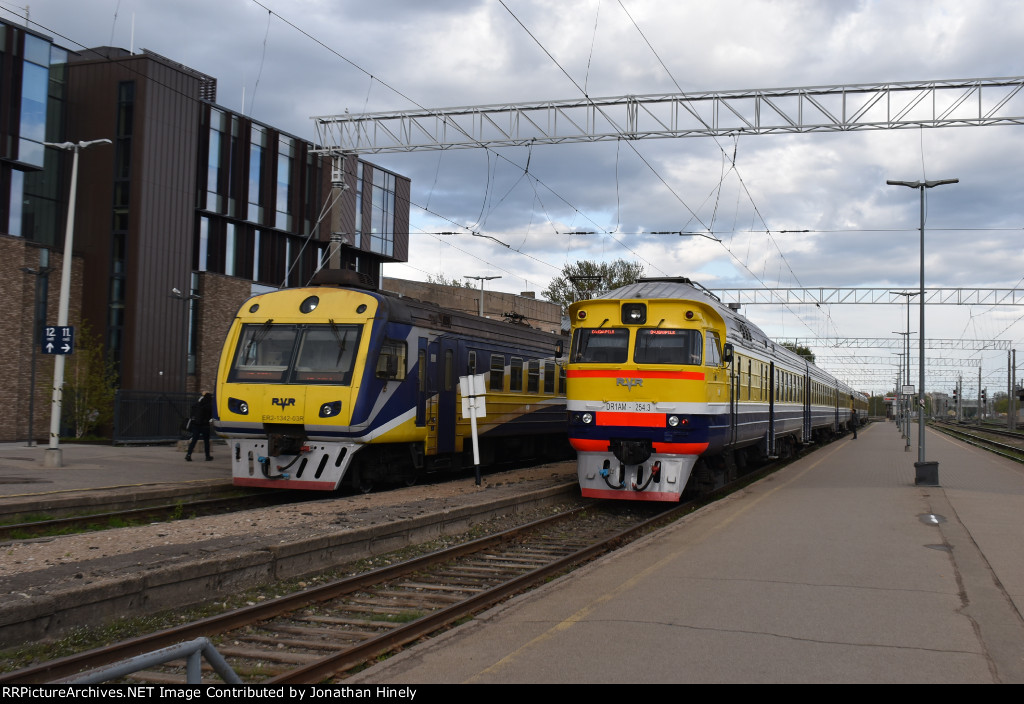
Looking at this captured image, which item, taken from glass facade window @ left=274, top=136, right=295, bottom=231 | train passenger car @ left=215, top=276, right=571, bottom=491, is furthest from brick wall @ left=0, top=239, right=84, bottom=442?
train passenger car @ left=215, top=276, right=571, bottom=491

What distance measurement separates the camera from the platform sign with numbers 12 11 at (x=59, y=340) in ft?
62.0

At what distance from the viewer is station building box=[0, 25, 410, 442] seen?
3038 centimetres

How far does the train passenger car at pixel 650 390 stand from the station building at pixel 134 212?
14249mm

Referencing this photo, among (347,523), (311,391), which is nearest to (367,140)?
(311,391)

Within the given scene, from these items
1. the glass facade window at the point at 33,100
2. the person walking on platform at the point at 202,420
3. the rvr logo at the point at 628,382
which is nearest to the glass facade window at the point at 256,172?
the glass facade window at the point at 33,100

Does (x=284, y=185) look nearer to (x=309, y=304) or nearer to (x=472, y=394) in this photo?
(x=472, y=394)

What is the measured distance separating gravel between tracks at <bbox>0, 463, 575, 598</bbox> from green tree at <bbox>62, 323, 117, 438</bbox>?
19.2 m

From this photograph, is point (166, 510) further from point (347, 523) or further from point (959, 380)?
point (959, 380)

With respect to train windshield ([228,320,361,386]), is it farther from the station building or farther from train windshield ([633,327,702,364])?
the station building

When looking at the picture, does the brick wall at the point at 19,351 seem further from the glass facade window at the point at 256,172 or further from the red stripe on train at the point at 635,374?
the red stripe on train at the point at 635,374

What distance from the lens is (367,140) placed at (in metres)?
24.1

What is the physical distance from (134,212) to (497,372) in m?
19.8

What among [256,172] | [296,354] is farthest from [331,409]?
[256,172]

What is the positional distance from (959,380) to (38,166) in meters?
100
